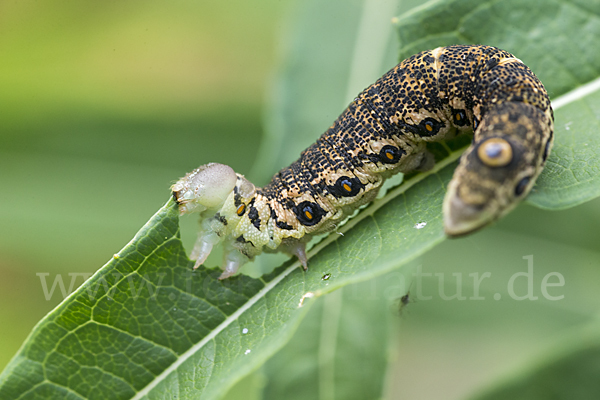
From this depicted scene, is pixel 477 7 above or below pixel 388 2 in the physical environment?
below

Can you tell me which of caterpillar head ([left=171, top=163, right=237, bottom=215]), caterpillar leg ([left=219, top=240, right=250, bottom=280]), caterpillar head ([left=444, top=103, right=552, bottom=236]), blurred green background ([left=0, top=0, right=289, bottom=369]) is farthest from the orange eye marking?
blurred green background ([left=0, top=0, right=289, bottom=369])

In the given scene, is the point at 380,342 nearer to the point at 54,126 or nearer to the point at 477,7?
the point at 477,7

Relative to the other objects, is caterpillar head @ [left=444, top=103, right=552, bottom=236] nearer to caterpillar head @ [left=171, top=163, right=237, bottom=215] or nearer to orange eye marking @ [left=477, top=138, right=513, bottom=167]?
orange eye marking @ [left=477, top=138, right=513, bottom=167]

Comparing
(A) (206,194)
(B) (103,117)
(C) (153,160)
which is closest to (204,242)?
(A) (206,194)

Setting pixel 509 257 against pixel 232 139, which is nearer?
pixel 509 257

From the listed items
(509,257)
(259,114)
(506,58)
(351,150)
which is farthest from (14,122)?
(509,257)

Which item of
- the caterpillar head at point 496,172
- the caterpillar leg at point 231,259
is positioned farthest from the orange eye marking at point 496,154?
the caterpillar leg at point 231,259

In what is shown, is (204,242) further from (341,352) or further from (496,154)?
(496,154)
